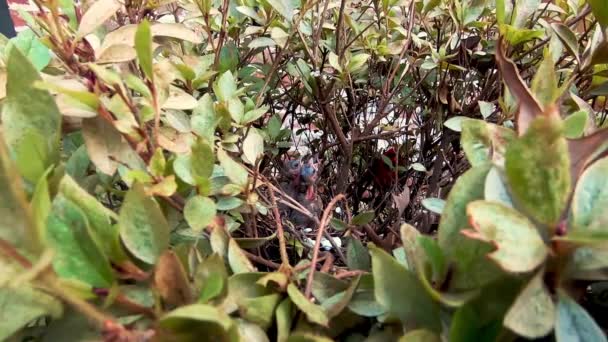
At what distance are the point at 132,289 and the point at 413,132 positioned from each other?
709 millimetres

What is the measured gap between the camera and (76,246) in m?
0.27

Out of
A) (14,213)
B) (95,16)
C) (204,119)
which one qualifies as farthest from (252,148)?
(14,213)

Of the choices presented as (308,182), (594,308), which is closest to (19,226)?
(594,308)

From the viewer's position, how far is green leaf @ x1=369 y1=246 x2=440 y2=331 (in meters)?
0.28

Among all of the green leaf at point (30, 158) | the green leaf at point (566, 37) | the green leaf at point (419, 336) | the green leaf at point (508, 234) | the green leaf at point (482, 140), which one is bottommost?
the green leaf at point (419, 336)

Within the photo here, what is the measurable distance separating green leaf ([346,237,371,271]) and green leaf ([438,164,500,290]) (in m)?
0.12

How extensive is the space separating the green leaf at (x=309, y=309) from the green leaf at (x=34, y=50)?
0.27 metres

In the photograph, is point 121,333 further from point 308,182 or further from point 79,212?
point 308,182

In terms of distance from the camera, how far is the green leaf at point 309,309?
300mm

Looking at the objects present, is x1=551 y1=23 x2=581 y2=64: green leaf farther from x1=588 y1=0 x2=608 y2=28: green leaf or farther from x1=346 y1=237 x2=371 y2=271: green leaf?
x1=346 y1=237 x2=371 y2=271: green leaf

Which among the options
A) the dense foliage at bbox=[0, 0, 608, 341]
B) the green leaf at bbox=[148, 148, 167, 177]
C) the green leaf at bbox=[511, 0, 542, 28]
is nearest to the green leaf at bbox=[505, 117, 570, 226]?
the dense foliage at bbox=[0, 0, 608, 341]

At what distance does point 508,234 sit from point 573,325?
0.18 ft

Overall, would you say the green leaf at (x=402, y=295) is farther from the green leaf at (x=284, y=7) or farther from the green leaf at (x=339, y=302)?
the green leaf at (x=284, y=7)

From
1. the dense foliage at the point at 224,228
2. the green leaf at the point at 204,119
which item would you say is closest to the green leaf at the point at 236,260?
the dense foliage at the point at 224,228
